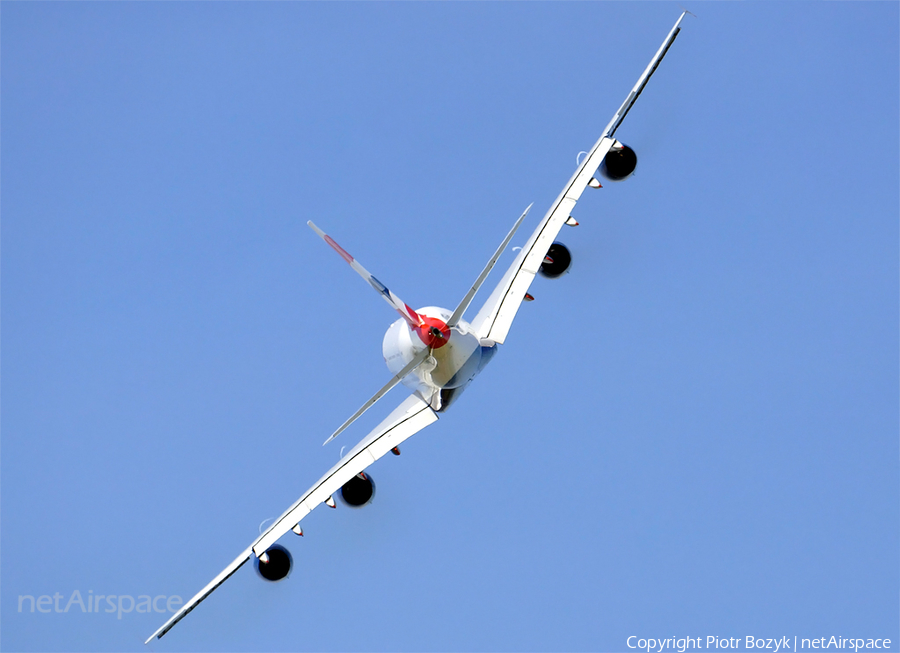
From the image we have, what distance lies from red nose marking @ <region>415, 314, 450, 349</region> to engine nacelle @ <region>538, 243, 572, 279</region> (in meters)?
11.0

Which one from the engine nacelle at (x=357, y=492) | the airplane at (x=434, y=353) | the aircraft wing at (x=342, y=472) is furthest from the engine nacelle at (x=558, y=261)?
the engine nacelle at (x=357, y=492)

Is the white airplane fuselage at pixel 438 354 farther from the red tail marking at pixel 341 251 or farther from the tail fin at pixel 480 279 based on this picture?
the red tail marking at pixel 341 251

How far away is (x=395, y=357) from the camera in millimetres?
42469

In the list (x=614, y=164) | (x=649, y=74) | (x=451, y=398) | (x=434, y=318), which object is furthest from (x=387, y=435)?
(x=649, y=74)

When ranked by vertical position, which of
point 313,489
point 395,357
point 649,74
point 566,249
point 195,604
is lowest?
point 195,604

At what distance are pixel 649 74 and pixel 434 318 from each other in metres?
15.3

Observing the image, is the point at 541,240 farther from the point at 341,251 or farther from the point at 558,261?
the point at 341,251

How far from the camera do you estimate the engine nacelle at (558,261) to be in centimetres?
4975

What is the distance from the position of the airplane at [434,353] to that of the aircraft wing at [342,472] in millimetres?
45

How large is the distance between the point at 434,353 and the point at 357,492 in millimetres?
10795

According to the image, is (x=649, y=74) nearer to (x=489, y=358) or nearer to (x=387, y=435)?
(x=489, y=358)

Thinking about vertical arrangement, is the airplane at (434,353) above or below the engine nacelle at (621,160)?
below

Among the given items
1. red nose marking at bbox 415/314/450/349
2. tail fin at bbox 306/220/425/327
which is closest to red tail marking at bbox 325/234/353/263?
tail fin at bbox 306/220/425/327

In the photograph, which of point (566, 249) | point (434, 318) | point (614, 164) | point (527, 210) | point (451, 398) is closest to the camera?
point (527, 210)
